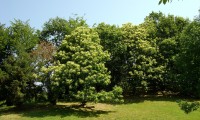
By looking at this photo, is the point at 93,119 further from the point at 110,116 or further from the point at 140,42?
the point at 140,42

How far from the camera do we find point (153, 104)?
46.2 m

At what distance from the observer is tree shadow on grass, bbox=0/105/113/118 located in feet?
129

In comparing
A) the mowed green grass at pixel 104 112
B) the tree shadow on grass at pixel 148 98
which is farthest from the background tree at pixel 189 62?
the mowed green grass at pixel 104 112

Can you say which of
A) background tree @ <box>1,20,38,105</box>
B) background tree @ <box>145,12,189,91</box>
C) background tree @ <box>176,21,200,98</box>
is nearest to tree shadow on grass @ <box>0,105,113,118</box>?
background tree @ <box>1,20,38,105</box>

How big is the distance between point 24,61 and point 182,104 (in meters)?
31.3

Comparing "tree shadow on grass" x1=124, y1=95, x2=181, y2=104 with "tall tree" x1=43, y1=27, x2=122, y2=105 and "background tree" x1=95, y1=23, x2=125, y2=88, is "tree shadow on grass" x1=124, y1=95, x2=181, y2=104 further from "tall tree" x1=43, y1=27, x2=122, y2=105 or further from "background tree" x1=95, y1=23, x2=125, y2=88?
"tall tree" x1=43, y1=27, x2=122, y2=105

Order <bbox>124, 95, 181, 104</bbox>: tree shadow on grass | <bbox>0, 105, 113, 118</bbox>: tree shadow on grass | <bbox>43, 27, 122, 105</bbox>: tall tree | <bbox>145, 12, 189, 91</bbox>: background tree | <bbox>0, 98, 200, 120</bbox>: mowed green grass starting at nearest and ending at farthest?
<bbox>0, 98, 200, 120</bbox>: mowed green grass, <bbox>0, 105, 113, 118</bbox>: tree shadow on grass, <bbox>43, 27, 122, 105</bbox>: tall tree, <bbox>124, 95, 181, 104</bbox>: tree shadow on grass, <bbox>145, 12, 189, 91</bbox>: background tree

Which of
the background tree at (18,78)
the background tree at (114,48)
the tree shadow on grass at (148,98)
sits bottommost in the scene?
the tree shadow on grass at (148,98)

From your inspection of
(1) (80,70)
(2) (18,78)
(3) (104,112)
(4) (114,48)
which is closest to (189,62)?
(4) (114,48)

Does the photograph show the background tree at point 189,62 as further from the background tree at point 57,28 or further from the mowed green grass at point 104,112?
the background tree at point 57,28

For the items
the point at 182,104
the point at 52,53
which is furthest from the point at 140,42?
the point at 182,104

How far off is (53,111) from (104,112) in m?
5.79

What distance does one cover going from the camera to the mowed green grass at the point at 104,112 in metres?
38.1

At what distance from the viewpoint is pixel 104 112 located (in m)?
41.3
